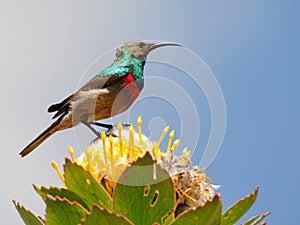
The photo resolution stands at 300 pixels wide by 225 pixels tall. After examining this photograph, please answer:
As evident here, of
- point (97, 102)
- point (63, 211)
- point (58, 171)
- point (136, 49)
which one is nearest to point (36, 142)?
point (97, 102)

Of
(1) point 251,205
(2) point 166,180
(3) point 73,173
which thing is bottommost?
(1) point 251,205

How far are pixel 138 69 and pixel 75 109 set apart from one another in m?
0.85

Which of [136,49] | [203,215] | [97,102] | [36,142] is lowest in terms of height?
[203,215]

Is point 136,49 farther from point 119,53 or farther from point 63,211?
point 63,211

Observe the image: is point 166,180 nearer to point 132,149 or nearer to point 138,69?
point 132,149

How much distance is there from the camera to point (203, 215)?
1.95 meters

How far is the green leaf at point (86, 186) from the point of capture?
2.20 m

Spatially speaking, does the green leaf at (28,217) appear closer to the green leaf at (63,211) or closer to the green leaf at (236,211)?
the green leaf at (63,211)

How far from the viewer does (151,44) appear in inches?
185

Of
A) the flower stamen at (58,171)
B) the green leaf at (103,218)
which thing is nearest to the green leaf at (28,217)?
the flower stamen at (58,171)

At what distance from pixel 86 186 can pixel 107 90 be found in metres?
2.44

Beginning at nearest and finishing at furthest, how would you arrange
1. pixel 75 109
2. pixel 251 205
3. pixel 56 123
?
pixel 251 205, pixel 75 109, pixel 56 123

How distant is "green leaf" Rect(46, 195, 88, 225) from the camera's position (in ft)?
6.79

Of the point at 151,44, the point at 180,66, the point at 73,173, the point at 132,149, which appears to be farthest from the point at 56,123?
the point at 73,173
